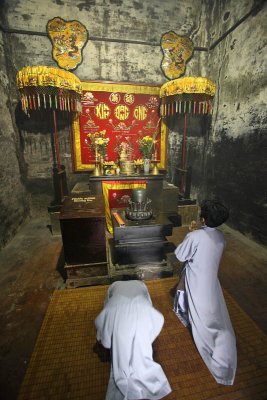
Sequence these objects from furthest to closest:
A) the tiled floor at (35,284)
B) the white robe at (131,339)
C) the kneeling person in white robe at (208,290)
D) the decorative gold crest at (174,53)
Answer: the decorative gold crest at (174,53), the tiled floor at (35,284), the kneeling person in white robe at (208,290), the white robe at (131,339)

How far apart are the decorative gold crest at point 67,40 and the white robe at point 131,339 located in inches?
256

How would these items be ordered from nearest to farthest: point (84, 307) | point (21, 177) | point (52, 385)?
point (52, 385)
point (84, 307)
point (21, 177)

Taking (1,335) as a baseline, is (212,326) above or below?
above

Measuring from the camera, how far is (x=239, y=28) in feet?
17.1

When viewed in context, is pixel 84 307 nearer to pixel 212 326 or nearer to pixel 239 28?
pixel 212 326

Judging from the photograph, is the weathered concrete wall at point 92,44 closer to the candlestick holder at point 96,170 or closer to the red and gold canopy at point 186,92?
the red and gold canopy at point 186,92

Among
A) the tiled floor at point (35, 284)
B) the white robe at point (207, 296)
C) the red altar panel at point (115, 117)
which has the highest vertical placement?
the red altar panel at point (115, 117)

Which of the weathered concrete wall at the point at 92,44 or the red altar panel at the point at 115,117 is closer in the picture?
the weathered concrete wall at the point at 92,44

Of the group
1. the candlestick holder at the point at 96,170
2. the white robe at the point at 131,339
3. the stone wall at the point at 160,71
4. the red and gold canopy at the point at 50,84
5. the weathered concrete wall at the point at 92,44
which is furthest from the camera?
the candlestick holder at the point at 96,170

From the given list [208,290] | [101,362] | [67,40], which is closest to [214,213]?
[208,290]

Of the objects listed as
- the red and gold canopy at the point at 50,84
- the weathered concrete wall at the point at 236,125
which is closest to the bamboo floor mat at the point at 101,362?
the weathered concrete wall at the point at 236,125

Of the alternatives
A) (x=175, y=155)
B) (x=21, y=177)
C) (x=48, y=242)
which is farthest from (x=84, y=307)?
(x=175, y=155)

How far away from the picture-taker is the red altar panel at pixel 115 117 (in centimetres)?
622

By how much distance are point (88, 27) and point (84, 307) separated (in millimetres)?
7100
